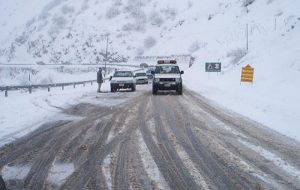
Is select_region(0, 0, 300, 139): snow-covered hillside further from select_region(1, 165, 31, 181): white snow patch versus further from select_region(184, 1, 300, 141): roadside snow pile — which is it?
select_region(1, 165, 31, 181): white snow patch

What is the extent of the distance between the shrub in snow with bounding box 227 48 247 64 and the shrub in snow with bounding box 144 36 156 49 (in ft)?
230

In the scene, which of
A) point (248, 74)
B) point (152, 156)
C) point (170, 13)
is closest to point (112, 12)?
point (170, 13)

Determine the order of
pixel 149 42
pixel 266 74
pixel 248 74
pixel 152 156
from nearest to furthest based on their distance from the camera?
pixel 152 156, pixel 248 74, pixel 266 74, pixel 149 42

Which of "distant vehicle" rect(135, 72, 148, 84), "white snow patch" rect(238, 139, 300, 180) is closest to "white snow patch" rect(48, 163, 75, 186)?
"white snow patch" rect(238, 139, 300, 180)

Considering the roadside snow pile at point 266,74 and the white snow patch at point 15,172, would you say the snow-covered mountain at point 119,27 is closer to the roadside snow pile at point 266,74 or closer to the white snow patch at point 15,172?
the roadside snow pile at point 266,74

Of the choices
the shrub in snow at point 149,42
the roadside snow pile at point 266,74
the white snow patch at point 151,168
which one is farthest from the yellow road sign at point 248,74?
the shrub in snow at point 149,42

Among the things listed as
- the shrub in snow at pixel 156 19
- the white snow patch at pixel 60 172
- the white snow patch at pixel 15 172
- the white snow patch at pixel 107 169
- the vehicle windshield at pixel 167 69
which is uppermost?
the shrub in snow at pixel 156 19

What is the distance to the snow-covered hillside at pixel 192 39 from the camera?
83.1 ft

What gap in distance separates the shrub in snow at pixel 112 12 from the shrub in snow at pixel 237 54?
9287 centimetres

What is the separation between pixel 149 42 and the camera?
12300cm

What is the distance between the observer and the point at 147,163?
344 inches

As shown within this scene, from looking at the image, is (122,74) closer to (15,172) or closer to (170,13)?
(15,172)

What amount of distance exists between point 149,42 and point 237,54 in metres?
74.6

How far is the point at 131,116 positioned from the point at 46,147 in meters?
5.91
